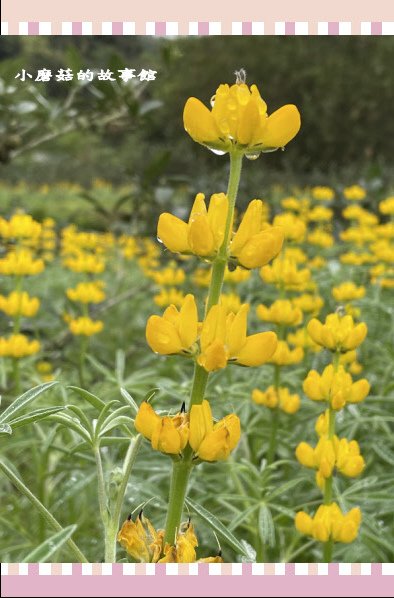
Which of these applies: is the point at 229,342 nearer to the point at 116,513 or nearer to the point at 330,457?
the point at 116,513

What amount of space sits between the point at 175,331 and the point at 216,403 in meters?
0.78

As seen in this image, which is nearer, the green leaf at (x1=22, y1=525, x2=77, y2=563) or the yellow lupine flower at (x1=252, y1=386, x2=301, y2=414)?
the green leaf at (x1=22, y1=525, x2=77, y2=563)

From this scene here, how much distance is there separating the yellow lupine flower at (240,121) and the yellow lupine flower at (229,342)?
0.12 m

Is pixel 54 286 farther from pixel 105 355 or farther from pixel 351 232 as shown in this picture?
pixel 351 232

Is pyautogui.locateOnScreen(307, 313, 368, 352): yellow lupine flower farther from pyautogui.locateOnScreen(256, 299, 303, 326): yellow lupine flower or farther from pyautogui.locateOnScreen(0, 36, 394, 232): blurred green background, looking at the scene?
pyautogui.locateOnScreen(0, 36, 394, 232): blurred green background

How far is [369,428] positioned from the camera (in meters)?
1.32

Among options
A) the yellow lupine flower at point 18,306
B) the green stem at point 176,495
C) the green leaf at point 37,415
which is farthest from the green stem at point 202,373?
the yellow lupine flower at point 18,306

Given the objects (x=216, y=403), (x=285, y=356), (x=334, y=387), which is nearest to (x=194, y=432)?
(x=334, y=387)

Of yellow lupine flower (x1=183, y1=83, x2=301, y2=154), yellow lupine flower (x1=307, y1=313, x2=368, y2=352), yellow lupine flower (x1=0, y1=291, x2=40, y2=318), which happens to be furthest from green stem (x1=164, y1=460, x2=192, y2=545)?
yellow lupine flower (x1=0, y1=291, x2=40, y2=318)

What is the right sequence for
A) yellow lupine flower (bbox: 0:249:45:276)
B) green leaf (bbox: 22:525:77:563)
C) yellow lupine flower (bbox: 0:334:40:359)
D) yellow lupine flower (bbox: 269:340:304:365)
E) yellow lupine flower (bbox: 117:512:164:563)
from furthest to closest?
yellow lupine flower (bbox: 0:249:45:276), yellow lupine flower (bbox: 0:334:40:359), yellow lupine flower (bbox: 269:340:304:365), yellow lupine flower (bbox: 117:512:164:563), green leaf (bbox: 22:525:77:563)

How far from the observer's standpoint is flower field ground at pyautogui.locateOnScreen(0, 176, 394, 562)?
0.53 metres

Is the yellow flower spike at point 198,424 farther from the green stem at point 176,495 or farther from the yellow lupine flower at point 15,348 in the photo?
the yellow lupine flower at point 15,348

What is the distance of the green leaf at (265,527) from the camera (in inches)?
37.5

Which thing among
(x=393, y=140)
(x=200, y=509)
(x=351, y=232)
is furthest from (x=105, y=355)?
(x=393, y=140)
